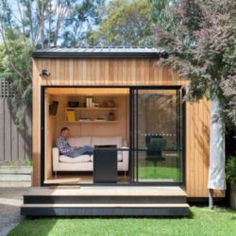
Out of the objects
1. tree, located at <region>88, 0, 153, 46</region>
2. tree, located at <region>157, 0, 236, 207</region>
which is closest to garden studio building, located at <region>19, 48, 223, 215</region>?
tree, located at <region>157, 0, 236, 207</region>

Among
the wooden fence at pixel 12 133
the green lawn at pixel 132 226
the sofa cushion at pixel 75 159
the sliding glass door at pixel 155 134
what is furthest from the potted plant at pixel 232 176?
the wooden fence at pixel 12 133

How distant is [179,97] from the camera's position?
24.8 feet

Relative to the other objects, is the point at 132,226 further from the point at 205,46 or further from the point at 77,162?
the point at 77,162

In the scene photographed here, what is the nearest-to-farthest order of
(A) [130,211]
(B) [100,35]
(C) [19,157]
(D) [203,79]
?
(D) [203,79] → (A) [130,211] → (C) [19,157] → (B) [100,35]

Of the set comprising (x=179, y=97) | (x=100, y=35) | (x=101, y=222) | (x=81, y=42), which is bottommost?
(x=101, y=222)

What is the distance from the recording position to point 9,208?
7.16m

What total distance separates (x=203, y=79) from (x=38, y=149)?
3.24 metres

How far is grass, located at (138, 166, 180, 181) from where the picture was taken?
749cm

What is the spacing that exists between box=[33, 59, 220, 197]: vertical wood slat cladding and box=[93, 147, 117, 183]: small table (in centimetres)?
131

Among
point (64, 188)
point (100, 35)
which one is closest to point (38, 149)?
point (64, 188)

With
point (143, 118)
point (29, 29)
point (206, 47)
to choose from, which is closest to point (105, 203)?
point (143, 118)

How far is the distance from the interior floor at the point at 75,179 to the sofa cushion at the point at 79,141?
1.17 m

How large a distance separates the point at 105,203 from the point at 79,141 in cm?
365

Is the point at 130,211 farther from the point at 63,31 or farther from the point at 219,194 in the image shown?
the point at 63,31
